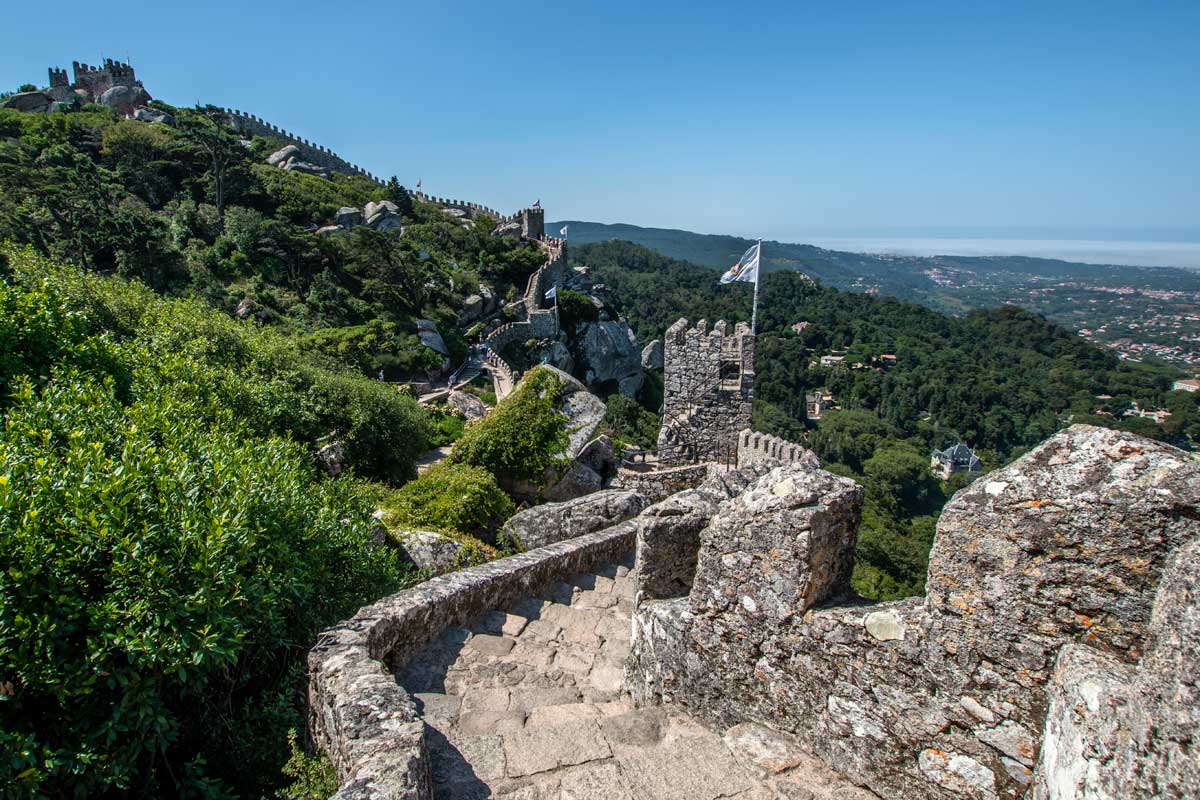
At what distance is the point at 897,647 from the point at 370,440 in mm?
16065

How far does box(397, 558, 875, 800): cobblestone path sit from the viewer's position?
3.38 metres

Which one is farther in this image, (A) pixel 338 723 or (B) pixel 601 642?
(B) pixel 601 642

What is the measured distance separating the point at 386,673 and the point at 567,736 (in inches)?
49.3

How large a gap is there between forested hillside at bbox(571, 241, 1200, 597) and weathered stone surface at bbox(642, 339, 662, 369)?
10447 mm

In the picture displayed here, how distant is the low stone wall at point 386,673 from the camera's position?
316 cm

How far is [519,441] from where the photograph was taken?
41.9 feet

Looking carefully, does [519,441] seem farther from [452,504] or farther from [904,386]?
[904,386]

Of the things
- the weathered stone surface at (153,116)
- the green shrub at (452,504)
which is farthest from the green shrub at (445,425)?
the weathered stone surface at (153,116)

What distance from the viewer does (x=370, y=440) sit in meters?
17.1

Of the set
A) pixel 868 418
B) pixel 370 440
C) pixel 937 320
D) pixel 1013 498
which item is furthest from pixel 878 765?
pixel 937 320

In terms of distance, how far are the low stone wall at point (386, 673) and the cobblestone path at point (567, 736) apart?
11.2 inches

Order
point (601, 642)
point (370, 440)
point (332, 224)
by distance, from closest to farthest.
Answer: point (601, 642) → point (370, 440) → point (332, 224)

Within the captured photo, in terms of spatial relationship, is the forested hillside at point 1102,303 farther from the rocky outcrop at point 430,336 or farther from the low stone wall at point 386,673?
the low stone wall at point 386,673

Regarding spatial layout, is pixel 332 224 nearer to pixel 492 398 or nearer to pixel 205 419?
pixel 492 398
